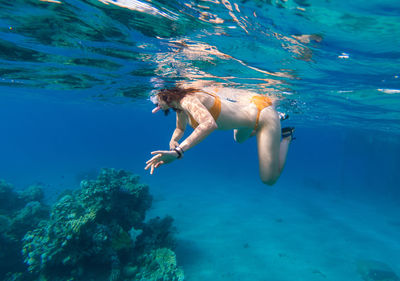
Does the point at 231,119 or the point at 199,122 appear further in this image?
the point at 231,119

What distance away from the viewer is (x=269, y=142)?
4867 millimetres

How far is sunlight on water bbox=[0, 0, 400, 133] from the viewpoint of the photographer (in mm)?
5508

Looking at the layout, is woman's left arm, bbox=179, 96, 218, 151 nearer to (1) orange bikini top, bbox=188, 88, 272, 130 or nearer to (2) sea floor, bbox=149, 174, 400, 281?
(1) orange bikini top, bbox=188, 88, 272, 130

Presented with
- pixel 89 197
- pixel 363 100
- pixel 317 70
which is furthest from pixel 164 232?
pixel 363 100

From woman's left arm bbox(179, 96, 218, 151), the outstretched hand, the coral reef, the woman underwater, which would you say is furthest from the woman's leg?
the coral reef

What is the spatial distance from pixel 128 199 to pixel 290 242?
9.87 m

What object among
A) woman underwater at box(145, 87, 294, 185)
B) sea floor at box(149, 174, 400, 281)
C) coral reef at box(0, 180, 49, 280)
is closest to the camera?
woman underwater at box(145, 87, 294, 185)

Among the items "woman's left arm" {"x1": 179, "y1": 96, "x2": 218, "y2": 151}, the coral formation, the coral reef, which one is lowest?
the coral reef

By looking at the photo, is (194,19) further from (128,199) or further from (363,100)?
(363,100)

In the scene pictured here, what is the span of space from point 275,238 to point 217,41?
39.2 ft

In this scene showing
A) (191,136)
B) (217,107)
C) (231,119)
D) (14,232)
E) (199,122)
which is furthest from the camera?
(14,232)

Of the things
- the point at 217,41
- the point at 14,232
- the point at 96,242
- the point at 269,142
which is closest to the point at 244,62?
the point at 217,41

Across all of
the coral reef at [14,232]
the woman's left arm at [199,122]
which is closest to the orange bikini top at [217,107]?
the woman's left arm at [199,122]

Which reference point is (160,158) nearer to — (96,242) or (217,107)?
(217,107)
